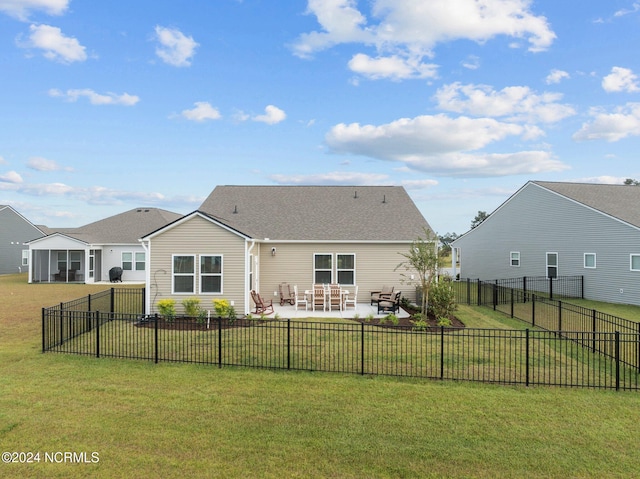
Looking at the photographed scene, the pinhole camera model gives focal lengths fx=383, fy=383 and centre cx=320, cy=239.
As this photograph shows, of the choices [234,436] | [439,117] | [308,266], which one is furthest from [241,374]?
[439,117]

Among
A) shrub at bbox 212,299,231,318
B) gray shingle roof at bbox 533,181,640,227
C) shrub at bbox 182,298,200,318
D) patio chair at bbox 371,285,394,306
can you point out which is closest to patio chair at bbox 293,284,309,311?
patio chair at bbox 371,285,394,306

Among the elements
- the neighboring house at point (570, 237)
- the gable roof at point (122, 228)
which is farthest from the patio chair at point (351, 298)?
the gable roof at point (122, 228)

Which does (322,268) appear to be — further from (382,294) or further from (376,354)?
(376,354)

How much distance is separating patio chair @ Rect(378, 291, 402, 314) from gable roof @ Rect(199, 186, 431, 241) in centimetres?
294

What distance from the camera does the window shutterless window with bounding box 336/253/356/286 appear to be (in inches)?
677

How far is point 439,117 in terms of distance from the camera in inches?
817

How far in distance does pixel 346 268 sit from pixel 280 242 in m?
3.19

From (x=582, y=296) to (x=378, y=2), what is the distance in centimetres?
1795

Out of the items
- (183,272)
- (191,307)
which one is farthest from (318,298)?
(183,272)

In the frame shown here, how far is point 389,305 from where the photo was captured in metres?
15.3

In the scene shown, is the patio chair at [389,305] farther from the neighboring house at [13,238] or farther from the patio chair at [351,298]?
A: the neighboring house at [13,238]

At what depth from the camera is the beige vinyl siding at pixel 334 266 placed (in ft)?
56.3

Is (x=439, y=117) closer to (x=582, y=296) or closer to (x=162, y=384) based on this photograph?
(x=582, y=296)

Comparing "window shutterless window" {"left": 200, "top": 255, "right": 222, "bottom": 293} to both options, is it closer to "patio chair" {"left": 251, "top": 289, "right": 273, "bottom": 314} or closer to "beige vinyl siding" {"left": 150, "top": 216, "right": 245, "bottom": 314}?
"beige vinyl siding" {"left": 150, "top": 216, "right": 245, "bottom": 314}
